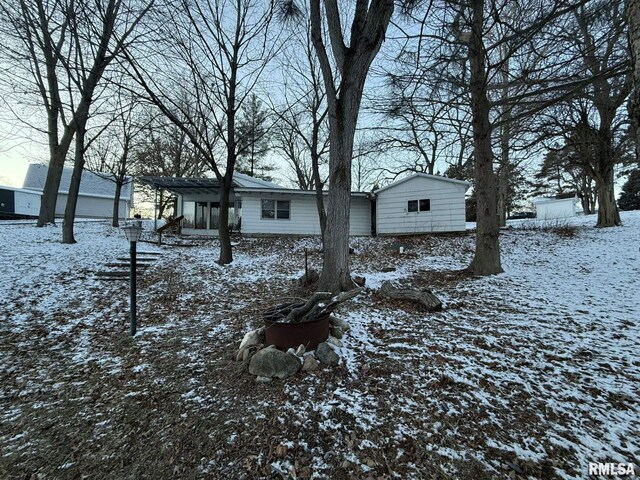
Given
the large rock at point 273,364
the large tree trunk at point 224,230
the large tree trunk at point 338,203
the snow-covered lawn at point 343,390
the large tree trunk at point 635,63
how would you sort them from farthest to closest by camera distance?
1. the large tree trunk at point 224,230
2. the large tree trunk at point 338,203
3. the large rock at point 273,364
4. the snow-covered lawn at point 343,390
5. the large tree trunk at point 635,63

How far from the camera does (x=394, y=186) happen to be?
51.5 feet

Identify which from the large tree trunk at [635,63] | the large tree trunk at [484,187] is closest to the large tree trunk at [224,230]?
the large tree trunk at [484,187]

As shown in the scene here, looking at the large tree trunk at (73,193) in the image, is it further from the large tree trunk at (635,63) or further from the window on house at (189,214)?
the large tree trunk at (635,63)

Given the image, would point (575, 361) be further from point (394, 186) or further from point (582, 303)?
point (394, 186)

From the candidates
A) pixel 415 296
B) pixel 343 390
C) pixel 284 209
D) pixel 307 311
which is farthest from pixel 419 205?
pixel 343 390

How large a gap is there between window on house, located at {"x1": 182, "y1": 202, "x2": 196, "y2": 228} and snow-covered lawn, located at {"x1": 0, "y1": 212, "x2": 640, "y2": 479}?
1191 centimetres

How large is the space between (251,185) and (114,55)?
10074mm

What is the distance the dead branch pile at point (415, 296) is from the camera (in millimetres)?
4908

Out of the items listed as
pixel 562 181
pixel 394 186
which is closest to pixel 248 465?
pixel 394 186

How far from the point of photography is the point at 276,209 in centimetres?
1630

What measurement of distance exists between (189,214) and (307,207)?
24.5ft

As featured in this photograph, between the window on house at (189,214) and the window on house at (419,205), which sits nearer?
the window on house at (419,205)

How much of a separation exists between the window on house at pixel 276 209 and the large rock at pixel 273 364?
531 inches

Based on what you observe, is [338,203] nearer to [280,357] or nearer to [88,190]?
[280,357]
